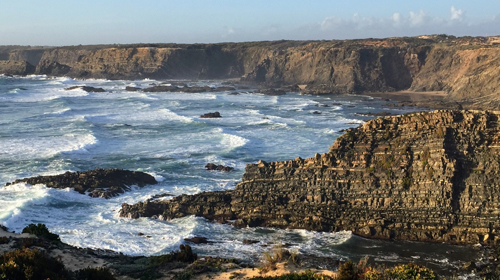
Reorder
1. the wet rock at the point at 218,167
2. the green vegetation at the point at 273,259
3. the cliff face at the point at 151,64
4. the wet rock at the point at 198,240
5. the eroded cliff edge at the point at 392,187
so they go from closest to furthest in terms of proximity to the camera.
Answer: the green vegetation at the point at 273,259
the eroded cliff edge at the point at 392,187
the wet rock at the point at 198,240
the wet rock at the point at 218,167
the cliff face at the point at 151,64

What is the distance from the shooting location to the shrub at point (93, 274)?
12.7 meters

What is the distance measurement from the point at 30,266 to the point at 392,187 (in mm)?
12311

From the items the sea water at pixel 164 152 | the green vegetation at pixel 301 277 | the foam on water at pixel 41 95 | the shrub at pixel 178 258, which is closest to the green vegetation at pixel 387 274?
the green vegetation at pixel 301 277

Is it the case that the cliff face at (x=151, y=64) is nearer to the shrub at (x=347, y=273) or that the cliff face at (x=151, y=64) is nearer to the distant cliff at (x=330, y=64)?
the distant cliff at (x=330, y=64)

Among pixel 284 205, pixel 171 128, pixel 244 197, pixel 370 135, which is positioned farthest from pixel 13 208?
pixel 171 128

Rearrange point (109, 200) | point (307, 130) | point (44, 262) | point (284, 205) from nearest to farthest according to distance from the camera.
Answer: point (44, 262) → point (284, 205) → point (109, 200) → point (307, 130)

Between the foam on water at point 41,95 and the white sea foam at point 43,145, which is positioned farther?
the foam on water at point 41,95

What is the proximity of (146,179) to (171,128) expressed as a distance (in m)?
20.0

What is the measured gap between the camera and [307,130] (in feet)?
152

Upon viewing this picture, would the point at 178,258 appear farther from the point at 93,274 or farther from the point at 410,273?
the point at 410,273

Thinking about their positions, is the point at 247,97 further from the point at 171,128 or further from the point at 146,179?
the point at 146,179

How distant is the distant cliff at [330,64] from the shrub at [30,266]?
161 feet

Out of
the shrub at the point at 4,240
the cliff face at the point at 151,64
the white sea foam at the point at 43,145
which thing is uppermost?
the cliff face at the point at 151,64

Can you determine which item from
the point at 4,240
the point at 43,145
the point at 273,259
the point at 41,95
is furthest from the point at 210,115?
the point at 273,259
